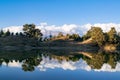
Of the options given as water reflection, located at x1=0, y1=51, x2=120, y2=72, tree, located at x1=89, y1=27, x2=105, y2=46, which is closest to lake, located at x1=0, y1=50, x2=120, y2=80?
water reflection, located at x1=0, y1=51, x2=120, y2=72

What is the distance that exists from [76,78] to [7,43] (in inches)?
5731

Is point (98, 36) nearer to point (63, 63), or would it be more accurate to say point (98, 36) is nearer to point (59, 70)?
point (63, 63)

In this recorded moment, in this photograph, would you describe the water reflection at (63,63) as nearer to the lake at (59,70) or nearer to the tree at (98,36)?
the lake at (59,70)

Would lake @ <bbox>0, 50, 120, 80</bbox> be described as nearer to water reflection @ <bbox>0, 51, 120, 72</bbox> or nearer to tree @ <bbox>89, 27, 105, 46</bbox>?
water reflection @ <bbox>0, 51, 120, 72</bbox>

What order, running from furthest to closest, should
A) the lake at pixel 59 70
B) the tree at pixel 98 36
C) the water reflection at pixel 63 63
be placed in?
the tree at pixel 98 36 < the water reflection at pixel 63 63 < the lake at pixel 59 70

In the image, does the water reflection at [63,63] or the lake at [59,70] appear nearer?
the lake at [59,70]

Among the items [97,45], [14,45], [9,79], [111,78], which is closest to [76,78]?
[111,78]

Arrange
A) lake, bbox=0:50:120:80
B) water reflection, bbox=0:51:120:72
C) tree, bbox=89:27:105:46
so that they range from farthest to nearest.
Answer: tree, bbox=89:27:105:46 < water reflection, bbox=0:51:120:72 < lake, bbox=0:50:120:80

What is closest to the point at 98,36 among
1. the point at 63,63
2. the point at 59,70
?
the point at 63,63

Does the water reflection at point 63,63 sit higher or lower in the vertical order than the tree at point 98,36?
lower

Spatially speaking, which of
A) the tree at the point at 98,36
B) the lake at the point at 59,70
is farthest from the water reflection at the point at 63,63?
the tree at the point at 98,36

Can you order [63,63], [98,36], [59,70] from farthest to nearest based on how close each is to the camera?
[98,36]
[63,63]
[59,70]

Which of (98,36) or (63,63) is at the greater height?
(98,36)

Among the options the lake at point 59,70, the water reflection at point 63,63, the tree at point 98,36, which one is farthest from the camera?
the tree at point 98,36
